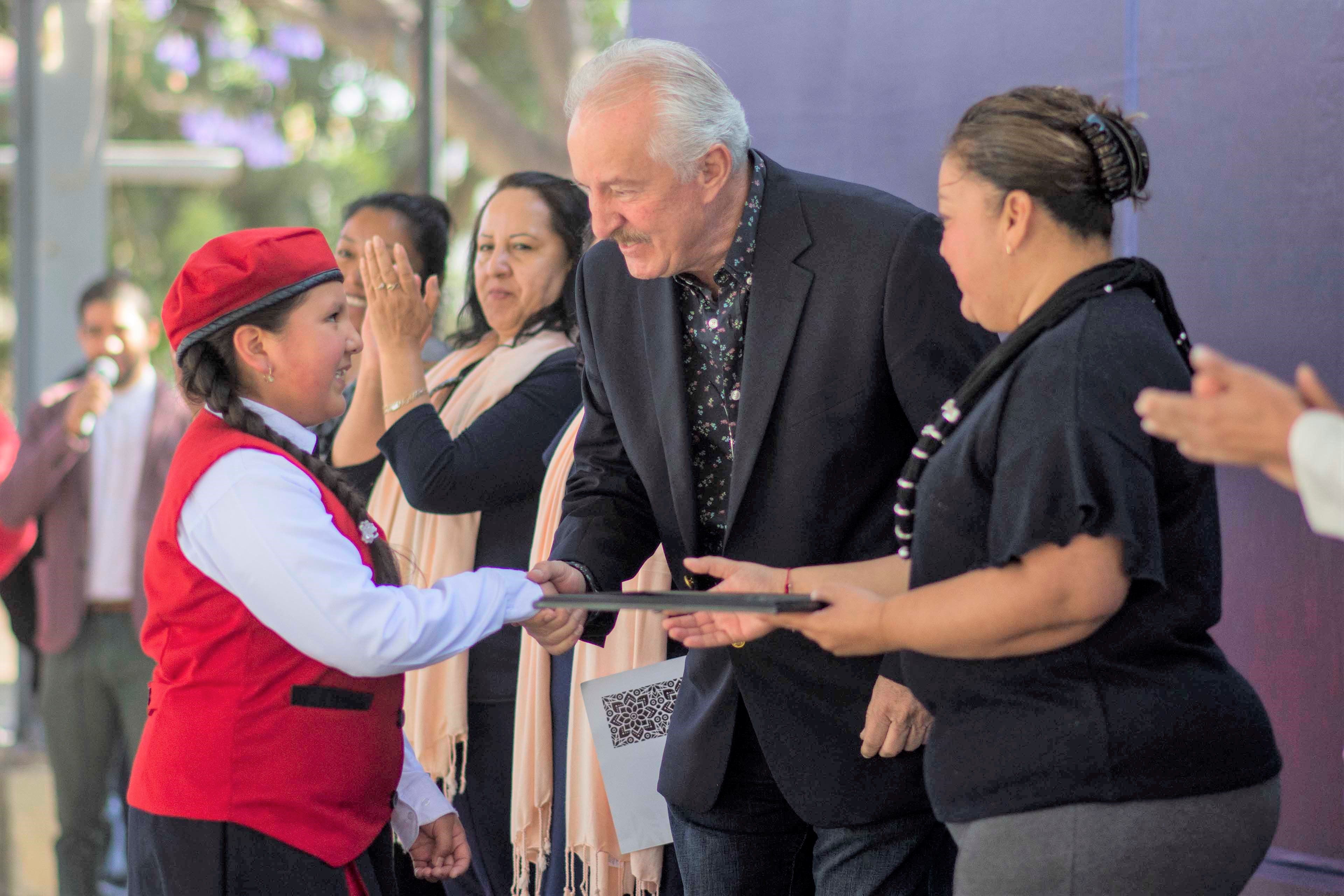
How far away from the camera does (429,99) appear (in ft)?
16.6

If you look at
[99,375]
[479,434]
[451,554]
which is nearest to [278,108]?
[99,375]

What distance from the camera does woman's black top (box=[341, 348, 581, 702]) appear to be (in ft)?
8.52

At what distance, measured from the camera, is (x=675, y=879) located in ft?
8.27

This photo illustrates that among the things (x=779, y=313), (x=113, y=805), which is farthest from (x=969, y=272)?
(x=113, y=805)

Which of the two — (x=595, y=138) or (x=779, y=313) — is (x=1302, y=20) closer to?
(x=779, y=313)

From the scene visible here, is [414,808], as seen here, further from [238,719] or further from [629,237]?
[629,237]

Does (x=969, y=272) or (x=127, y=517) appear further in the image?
(x=127, y=517)

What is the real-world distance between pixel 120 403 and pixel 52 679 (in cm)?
92

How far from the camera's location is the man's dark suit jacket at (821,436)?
6.22 feet

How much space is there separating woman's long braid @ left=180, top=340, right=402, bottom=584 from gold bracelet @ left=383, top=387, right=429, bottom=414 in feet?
2.13

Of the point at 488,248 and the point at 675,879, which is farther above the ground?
the point at 488,248

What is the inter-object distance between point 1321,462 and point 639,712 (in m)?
1.44

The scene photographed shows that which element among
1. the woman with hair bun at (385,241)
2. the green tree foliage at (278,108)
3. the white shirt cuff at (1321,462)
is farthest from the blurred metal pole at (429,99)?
the white shirt cuff at (1321,462)

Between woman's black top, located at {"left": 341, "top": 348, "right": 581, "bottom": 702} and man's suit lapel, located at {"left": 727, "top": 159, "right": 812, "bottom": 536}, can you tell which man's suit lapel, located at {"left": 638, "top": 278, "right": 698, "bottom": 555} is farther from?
woman's black top, located at {"left": 341, "top": 348, "right": 581, "bottom": 702}
